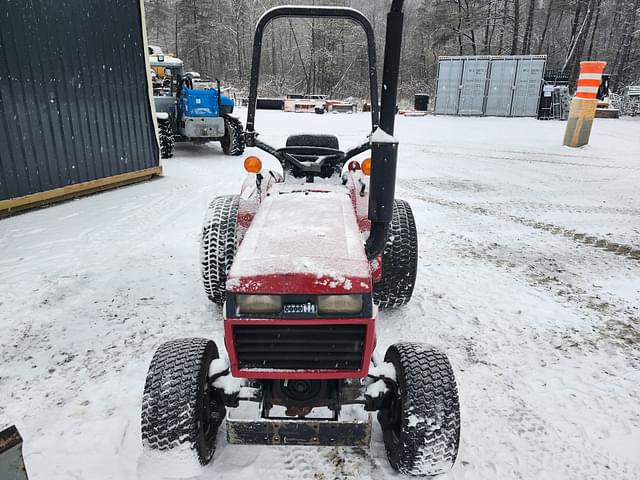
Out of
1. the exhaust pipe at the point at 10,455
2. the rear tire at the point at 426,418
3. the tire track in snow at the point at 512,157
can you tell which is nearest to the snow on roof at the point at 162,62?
the tire track in snow at the point at 512,157

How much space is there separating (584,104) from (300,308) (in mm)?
11864

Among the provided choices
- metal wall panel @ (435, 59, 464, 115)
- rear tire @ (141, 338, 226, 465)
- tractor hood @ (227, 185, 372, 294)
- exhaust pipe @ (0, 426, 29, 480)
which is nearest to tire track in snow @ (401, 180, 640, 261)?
tractor hood @ (227, 185, 372, 294)

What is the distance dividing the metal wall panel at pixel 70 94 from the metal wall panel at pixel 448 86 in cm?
1617

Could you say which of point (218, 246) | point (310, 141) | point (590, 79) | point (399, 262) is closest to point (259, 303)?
point (218, 246)

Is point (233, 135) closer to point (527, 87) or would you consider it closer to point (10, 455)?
point (10, 455)

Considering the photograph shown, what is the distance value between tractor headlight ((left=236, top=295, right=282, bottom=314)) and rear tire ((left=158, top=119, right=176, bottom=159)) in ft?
25.8

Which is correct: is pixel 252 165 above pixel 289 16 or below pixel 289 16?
below

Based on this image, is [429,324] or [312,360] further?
[429,324]

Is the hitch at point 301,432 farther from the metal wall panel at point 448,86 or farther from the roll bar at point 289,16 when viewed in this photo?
the metal wall panel at point 448,86

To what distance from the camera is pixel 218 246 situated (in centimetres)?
323

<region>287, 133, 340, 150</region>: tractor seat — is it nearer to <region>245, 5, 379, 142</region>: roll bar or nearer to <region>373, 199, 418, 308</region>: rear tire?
<region>245, 5, 379, 142</region>: roll bar

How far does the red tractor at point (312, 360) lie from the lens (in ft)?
5.79

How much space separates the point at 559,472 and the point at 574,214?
4.92m

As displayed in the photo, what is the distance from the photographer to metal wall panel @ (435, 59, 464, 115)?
811 inches
